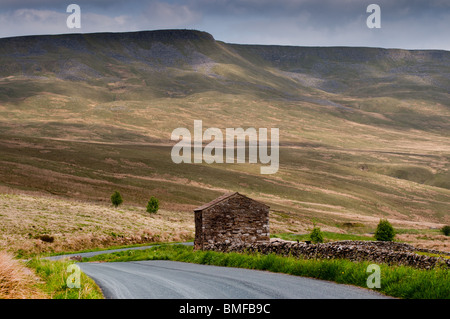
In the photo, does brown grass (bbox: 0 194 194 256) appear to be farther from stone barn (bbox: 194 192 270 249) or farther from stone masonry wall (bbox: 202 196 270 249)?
stone masonry wall (bbox: 202 196 270 249)

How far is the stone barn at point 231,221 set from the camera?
1582 inches

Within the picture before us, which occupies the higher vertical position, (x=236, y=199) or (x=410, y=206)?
(x=236, y=199)

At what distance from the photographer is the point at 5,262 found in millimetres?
11406

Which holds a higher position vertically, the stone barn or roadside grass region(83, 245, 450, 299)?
roadside grass region(83, 245, 450, 299)

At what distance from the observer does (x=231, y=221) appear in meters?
41.2

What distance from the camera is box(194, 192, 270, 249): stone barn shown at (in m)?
40.2

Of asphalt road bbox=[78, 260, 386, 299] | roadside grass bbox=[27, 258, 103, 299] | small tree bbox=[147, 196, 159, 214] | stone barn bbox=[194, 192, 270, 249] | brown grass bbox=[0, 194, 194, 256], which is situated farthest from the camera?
small tree bbox=[147, 196, 159, 214]

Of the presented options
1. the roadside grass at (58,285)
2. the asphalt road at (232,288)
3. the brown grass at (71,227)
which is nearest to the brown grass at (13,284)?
the roadside grass at (58,285)

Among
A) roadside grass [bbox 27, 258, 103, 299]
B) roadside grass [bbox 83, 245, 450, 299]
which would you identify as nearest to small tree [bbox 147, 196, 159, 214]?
roadside grass [bbox 83, 245, 450, 299]
